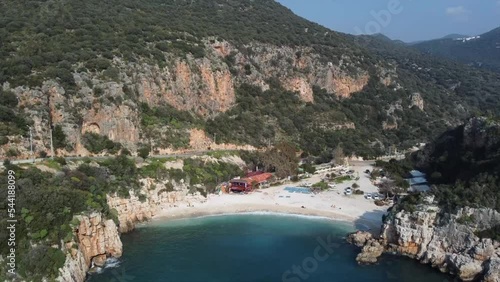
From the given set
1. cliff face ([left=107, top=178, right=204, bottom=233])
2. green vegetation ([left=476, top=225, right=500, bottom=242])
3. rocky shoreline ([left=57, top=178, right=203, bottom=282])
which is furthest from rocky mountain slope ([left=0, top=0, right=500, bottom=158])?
green vegetation ([left=476, top=225, right=500, bottom=242])

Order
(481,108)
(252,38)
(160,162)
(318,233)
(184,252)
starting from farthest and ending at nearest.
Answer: (481,108) → (252,38) → (160,162) → (318,233) → (184,252)

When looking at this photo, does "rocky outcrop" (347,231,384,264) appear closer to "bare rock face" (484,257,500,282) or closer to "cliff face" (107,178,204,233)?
"bare rock face" (484,257,500,282)

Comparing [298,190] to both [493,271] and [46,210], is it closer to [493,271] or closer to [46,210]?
[493,271]

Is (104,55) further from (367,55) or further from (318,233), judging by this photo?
(367,55)

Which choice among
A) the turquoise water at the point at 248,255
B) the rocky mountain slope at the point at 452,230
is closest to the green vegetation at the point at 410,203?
the rocky mountain slope at the point at 452,230

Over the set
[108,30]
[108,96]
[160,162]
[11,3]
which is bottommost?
[160,162]

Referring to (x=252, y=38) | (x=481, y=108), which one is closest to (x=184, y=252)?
(x=252, y=38)
